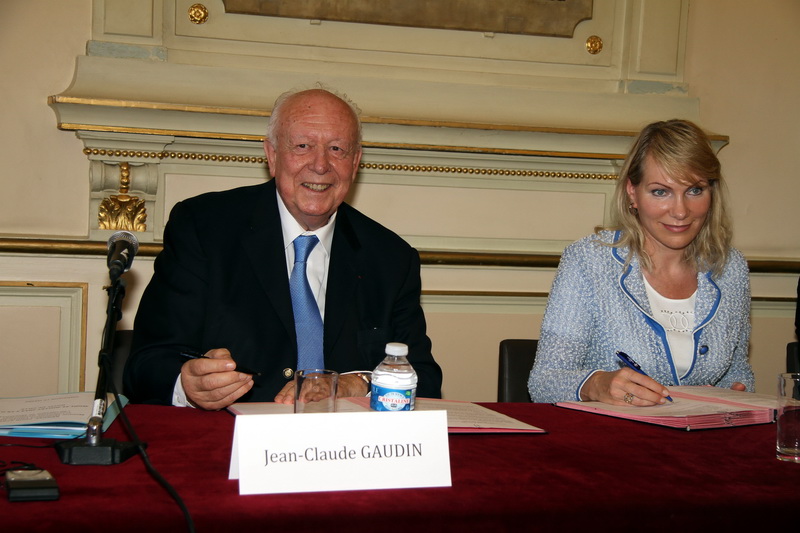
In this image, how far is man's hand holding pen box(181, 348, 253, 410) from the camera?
1654 millimetres

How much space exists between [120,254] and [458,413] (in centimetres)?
77

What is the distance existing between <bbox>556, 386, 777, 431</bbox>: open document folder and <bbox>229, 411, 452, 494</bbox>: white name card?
2.43ft

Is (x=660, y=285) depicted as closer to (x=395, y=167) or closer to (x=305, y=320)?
(x=305, y=320)

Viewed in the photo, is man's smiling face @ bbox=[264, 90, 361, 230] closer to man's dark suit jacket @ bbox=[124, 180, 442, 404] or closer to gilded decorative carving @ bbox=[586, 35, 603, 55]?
man's dark suit jacket @ bbox=[124, 180, 442, 404]

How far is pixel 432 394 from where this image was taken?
2.33 metres

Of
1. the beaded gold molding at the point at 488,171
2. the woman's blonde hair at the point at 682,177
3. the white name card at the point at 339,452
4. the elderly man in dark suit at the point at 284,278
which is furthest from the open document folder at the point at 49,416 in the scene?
the beaded gold molding at the point at 488,171

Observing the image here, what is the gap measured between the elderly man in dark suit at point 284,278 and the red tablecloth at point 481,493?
532 mm

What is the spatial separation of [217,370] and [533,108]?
2259 millimetres

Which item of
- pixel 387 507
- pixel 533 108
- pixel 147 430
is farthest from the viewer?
pixel 533 108

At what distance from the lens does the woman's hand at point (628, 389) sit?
2.02 meters

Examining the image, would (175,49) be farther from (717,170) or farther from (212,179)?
(717,170)

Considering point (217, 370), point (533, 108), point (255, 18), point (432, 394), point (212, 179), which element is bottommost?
point (432, 394)

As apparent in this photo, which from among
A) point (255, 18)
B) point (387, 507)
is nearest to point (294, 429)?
point (387, 507)

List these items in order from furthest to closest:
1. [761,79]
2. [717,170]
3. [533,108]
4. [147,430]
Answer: [761,79], [533,108], [717,170], [147,430]
